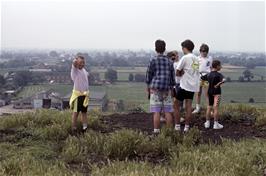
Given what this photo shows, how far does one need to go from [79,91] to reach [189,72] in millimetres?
1988

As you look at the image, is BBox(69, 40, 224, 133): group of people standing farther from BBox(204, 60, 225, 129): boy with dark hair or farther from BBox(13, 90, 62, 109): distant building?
BBox(13, 90, 62, 109): distant building

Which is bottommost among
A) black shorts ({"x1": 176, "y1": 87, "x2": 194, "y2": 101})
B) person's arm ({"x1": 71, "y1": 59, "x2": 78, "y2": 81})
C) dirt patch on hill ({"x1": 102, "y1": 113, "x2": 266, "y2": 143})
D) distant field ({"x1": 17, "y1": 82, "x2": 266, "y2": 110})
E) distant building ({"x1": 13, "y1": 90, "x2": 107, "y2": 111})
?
distant field ({"x1": 17, "y1": 82, "x2": 266, "y2": 110})

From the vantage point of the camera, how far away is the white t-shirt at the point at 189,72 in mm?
7508

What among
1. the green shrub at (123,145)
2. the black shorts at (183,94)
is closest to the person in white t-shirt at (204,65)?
the black shorts at (183,94)

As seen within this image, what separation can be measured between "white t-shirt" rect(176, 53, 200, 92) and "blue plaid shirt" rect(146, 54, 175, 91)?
30cm

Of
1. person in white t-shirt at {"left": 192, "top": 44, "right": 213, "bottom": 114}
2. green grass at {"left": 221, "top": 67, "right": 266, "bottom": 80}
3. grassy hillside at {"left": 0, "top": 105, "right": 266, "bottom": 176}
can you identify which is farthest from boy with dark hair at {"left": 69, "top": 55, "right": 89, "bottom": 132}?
green grass at {"left": 221, "top": 67, "right": 266, "bottom": 80}

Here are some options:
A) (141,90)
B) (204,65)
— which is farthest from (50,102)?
(141,90)

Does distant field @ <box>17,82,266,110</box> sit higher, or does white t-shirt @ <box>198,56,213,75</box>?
white t-shirt @ <box>198,56,213,75</box>

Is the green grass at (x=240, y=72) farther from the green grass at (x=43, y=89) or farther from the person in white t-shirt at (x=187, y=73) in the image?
the person in white t-shirt at (x=187, y=73)

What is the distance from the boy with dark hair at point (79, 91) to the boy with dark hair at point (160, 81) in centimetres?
118

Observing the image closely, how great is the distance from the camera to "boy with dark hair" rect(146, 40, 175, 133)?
7.27 meters

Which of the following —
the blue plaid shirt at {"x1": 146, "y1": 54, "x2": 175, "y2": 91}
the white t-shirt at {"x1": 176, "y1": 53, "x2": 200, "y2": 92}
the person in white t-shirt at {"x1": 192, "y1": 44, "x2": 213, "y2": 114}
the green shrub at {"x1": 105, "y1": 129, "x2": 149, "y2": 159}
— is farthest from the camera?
the person in white t-shirt at {"x1": 192, "y1": 44, "x2": 213, "y2": 114}

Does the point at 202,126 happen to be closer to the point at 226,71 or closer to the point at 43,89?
the point at 43,89

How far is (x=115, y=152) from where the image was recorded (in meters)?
5.99
